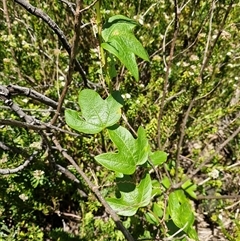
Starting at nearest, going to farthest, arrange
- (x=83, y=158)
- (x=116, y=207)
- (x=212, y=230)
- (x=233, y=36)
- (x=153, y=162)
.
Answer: (x=116, y=207) → (x=153, y=162) → (x=83, y=158) → (x=233, y=36) → (x=212, y=230)

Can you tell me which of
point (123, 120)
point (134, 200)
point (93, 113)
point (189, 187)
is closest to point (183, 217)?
point (134, 200)

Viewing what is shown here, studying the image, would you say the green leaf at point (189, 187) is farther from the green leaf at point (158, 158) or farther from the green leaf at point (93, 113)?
the green leaf at point (93, 113)

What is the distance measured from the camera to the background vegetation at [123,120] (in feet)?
4.38

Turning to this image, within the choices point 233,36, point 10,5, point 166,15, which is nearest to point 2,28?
point 10,5

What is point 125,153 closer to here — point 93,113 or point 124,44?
point 93,113

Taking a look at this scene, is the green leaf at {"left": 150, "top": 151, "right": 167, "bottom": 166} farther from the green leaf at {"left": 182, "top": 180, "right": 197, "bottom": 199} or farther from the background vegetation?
the green leaf at {"left": 182, "top": 180, "right": 197, "bottom": 199}

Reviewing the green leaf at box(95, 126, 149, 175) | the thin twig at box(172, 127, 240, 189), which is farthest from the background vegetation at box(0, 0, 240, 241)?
the green leaf at box(95, 126, 149, 175)

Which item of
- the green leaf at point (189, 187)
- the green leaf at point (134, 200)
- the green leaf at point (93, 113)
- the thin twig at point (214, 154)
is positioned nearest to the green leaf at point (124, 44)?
the green leaf at point (93, 113)

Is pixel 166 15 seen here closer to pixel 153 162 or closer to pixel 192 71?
pixel 192 71

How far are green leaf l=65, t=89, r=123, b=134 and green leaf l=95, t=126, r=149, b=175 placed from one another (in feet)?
0.09

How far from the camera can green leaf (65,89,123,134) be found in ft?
2.26

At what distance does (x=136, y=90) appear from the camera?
156 centimetres

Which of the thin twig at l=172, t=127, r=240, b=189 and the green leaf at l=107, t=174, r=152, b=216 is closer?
the green leaf at l=107, t=174, r=152, b=216

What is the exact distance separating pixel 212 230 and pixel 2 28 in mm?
1522
